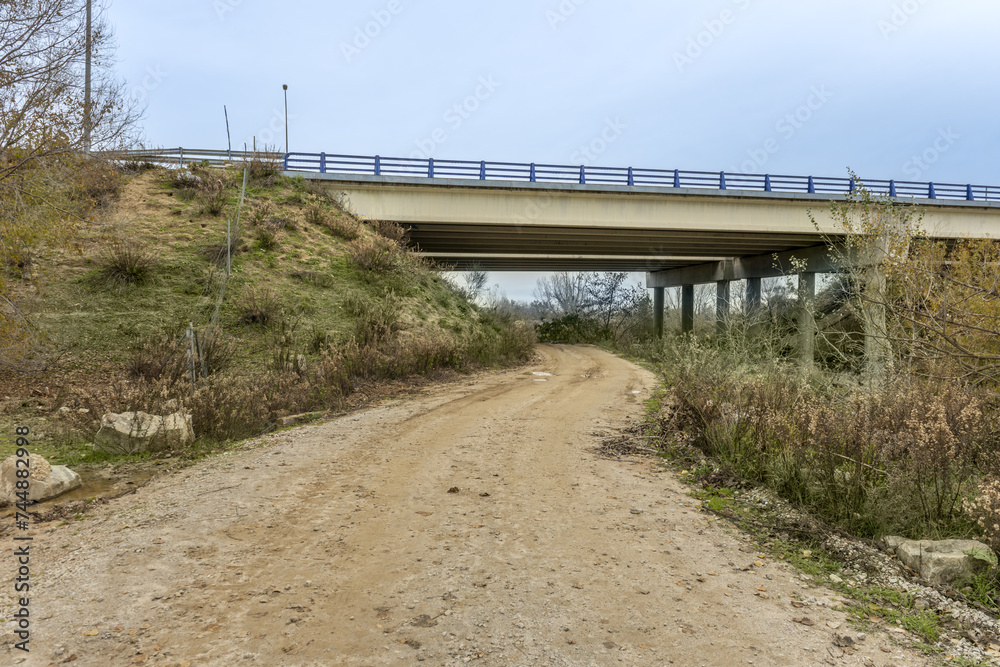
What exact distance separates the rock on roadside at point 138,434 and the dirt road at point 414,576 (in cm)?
101

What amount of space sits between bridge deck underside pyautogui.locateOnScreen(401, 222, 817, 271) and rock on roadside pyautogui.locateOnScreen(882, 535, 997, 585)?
20.5 metres

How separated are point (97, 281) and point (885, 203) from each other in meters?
21.8

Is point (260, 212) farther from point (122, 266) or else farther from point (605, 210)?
point (605, 210)

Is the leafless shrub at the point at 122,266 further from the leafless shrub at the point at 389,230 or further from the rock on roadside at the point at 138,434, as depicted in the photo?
the rock on roadside at the point at 138,434

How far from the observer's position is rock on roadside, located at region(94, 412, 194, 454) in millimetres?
7230

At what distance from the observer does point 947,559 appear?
421 centimetres

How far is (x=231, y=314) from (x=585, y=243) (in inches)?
763

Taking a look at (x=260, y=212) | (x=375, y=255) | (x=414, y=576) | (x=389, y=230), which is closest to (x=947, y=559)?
(x=414, y=576)

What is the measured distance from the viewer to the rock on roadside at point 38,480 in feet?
18.4

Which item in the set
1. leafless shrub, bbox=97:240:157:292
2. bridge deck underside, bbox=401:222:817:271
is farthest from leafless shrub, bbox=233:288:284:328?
bridge deck underside, bbox=401:222:817:271

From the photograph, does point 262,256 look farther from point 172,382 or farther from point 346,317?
point 172,382

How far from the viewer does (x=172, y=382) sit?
31.4 feet

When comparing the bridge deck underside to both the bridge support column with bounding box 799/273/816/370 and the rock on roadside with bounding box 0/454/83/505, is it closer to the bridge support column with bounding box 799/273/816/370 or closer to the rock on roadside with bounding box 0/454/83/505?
the bridge support column with bounding box 799/273/816/370

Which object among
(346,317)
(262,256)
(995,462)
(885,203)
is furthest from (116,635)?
(885,203)
